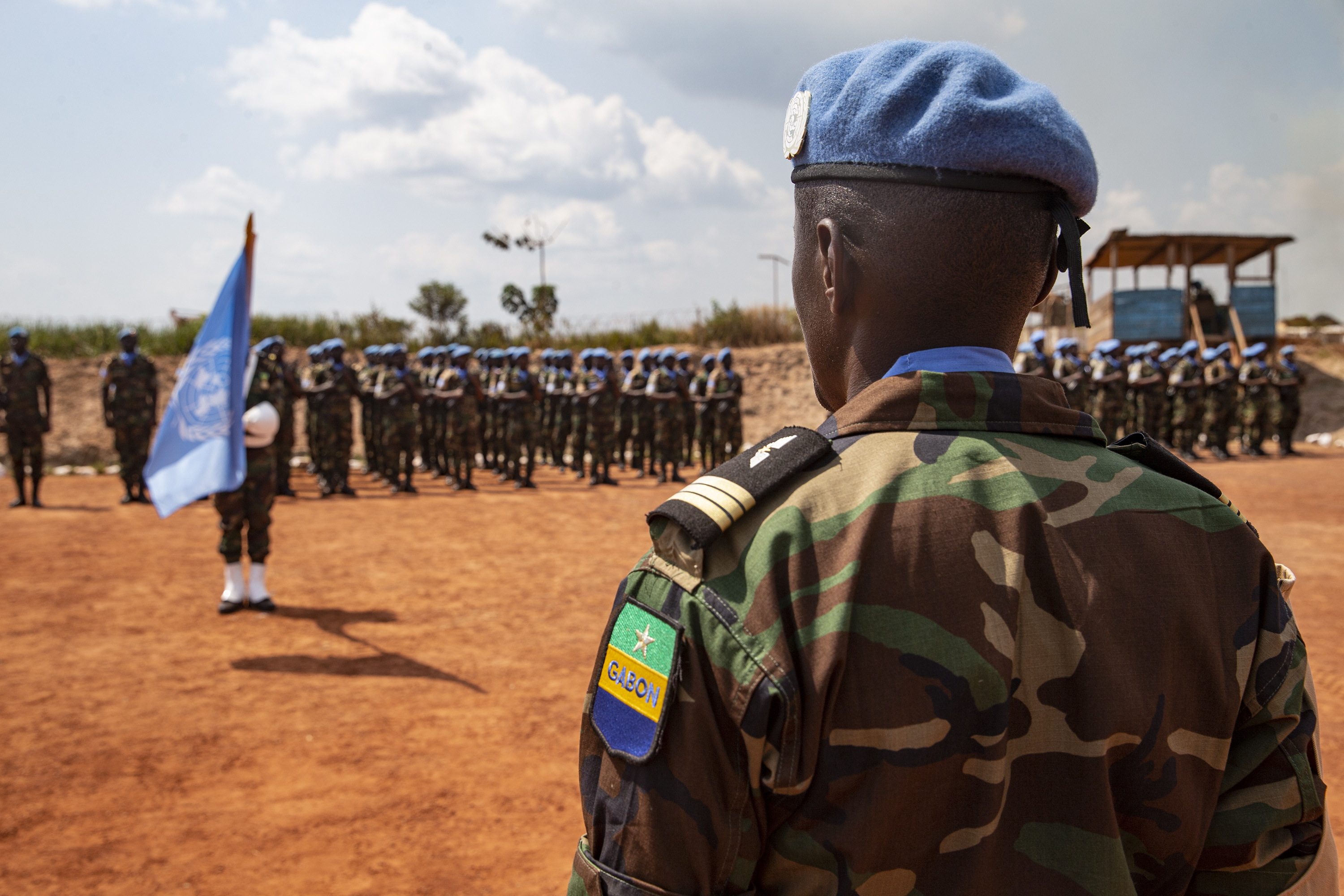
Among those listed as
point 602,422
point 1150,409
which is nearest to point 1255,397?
point 1150,409

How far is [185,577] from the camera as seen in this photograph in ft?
26.5

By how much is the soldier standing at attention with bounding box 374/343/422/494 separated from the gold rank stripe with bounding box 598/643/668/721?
43.7 feet

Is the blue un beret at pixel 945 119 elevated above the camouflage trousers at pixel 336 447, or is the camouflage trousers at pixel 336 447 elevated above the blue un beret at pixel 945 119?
the blue un beret at pixel 945 119

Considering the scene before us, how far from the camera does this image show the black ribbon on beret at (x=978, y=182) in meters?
1.03

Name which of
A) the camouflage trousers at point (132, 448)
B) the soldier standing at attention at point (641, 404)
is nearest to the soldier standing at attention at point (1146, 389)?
the soldier standing at attention at point (641, 404)

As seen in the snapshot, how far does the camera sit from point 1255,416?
1784cm

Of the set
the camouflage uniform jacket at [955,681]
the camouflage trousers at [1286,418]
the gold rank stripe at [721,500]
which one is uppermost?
the gold rank stripe at [721,500]

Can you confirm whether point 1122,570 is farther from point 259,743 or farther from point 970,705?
point 259,743

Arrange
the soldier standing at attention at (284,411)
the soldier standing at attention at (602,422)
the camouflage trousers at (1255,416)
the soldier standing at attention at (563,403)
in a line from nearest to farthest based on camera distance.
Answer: the soldier standing at attention at (284,411) < the soldier standing at attention at (602,422) < the soldier standing at attention at (563,403) < the camouflage trousers at (1255,416)

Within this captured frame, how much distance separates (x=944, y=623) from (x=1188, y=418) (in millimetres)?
19674

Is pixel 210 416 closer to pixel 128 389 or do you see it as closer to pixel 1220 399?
pixel 128 389

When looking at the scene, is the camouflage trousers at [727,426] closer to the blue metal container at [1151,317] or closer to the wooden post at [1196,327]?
the blue metal container at [1151,317]

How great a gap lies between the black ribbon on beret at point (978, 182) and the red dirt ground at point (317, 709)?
2.88 m

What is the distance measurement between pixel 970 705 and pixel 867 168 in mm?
634
